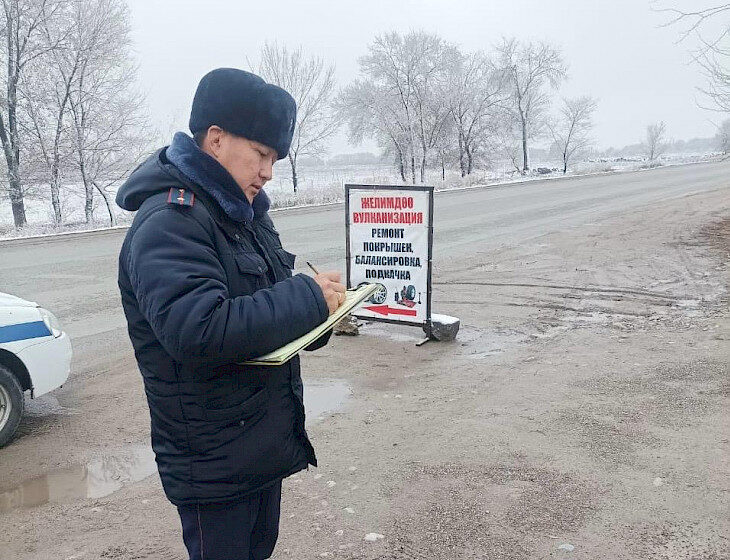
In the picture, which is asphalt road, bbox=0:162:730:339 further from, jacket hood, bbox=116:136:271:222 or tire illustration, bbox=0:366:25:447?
jacket hood, bbox=116:136:271:222

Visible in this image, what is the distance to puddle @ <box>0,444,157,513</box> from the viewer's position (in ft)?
13.0

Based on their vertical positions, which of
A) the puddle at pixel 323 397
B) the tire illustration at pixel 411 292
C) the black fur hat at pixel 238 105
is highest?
the black fur hat at pixel 238 105

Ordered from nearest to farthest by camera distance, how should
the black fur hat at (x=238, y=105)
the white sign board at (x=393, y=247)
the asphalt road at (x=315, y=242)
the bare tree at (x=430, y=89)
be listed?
the black fur hat at (x=238, y=105) → the white sign board at (x=393, y=247) → the asphalt road at (x=315, y=242) → the bare tree at (x=430, y=89)

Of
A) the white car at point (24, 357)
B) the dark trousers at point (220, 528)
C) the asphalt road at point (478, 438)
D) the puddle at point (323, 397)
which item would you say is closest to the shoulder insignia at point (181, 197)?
the dark trousers at point (220, 528)

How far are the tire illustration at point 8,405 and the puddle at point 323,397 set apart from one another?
2.09 metres

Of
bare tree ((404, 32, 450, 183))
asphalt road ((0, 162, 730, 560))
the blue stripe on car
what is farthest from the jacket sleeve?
bare tree ((404, 32, 450, 183))

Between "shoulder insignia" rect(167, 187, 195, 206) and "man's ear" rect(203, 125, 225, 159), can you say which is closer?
"shoulder insignia" rect(167, 187, 195, 206)

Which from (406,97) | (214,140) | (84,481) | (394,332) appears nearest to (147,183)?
(214,140)

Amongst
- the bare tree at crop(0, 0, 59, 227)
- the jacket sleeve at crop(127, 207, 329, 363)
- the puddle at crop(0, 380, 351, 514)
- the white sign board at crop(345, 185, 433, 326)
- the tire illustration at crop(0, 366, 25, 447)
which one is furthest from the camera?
the bare tree at crop(0, 0, 59, 227)

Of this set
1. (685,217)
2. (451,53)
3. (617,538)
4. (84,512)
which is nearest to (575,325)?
(617,538)

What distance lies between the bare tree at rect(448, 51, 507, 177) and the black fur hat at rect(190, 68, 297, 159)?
46.3 meters

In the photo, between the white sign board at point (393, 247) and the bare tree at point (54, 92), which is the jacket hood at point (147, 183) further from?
the bare tree at point (54, 92)

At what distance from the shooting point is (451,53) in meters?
50.5

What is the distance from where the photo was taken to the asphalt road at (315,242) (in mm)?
9469
